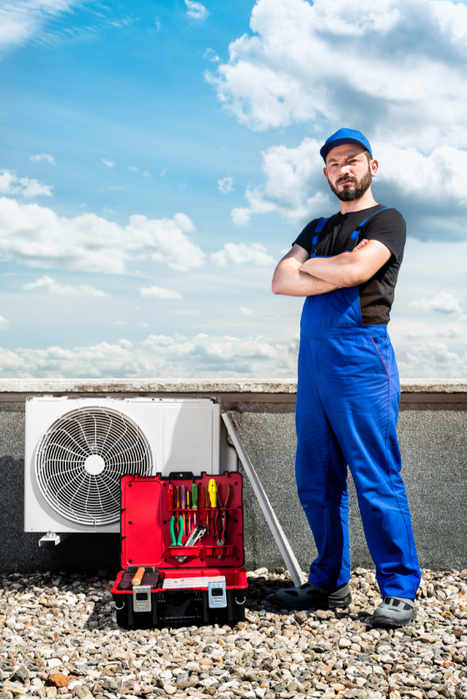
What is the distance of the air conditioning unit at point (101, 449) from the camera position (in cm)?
279

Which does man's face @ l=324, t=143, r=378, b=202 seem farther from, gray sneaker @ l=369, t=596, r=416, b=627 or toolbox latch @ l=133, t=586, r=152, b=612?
toolbox latch @ l=133, t=586, r=152, b=612

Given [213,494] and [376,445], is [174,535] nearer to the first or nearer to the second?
[213,494]

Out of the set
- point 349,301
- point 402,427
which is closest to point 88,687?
point 349,301

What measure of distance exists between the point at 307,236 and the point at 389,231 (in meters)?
0.44

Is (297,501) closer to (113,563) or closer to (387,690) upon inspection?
(113,563)

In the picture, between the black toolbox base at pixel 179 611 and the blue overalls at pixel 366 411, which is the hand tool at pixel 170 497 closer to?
the black toolbox base at pixel 179 611

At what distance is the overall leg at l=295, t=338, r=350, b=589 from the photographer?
2592 mm

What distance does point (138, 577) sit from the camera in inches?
96.7

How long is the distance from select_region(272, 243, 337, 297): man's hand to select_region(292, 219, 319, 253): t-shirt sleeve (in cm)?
2

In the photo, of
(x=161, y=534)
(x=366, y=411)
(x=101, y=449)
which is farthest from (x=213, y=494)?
(x=366, y=411)

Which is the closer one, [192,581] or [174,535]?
[192,581]

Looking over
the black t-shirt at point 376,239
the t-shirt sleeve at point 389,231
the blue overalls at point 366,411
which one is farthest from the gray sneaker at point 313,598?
the t-shirt sleeve at point 389,231

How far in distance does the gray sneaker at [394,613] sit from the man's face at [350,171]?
69.7 inches

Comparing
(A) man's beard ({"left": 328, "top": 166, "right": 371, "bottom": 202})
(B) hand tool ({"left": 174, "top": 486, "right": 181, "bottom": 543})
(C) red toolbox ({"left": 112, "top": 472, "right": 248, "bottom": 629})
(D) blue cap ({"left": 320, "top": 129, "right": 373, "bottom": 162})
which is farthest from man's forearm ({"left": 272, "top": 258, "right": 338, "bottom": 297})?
(B) hand tool ({"left": 174, "top": 486, "right": 181, "bottom": 543})
